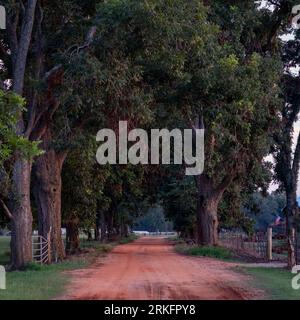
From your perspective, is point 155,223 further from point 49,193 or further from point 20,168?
point 20,168

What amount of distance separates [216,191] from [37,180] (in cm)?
1343

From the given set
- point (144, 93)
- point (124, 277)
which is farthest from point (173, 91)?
point (124, 277)

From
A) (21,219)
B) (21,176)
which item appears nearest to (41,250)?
(21,219)

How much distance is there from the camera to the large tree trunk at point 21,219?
938 inches

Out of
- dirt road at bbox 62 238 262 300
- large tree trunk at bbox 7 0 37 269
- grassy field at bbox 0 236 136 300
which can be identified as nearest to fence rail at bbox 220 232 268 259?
dirt road at bbox 62 238 262 300

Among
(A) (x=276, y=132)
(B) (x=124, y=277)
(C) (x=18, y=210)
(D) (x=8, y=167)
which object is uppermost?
(A) (x=276, y=132)

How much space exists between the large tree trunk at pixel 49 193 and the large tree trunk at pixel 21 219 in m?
4.41

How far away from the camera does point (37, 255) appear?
27.1 metres

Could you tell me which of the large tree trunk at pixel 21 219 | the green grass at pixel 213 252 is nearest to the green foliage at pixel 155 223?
the green grass at pixel 213 252

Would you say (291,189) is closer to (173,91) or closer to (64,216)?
(173,91)

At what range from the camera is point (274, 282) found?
18656mm

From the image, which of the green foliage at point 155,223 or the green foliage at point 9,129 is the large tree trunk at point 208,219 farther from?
the green foliage at point 155,223

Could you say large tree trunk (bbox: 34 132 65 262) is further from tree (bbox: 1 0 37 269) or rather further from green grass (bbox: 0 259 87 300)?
tree (bbox: 1 0 37 269)

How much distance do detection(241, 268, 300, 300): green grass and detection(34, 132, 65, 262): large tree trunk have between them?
9.59 m
